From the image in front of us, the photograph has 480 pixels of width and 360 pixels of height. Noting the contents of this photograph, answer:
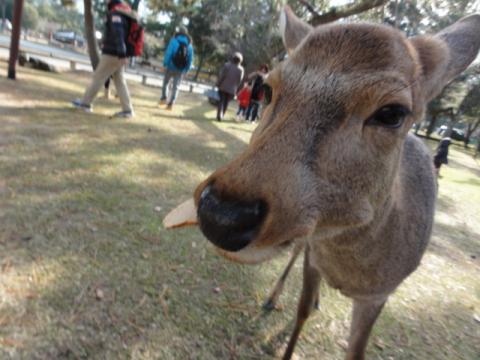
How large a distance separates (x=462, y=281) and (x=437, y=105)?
33.7 meters

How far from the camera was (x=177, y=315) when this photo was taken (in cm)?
273

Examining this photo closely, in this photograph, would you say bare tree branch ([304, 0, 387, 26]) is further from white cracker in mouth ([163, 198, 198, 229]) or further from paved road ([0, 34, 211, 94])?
paved road ([0, 34, 211, 94])

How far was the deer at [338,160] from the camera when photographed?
1206mm

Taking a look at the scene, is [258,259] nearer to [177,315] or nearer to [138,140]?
[177,315]

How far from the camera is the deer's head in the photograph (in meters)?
1.18

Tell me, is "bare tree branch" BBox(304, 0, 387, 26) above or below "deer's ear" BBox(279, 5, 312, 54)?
above

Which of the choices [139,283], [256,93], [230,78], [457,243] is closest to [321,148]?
[139,283]

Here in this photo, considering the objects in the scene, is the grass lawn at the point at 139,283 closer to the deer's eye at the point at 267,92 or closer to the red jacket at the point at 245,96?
the deer's eye at the point at 267,92

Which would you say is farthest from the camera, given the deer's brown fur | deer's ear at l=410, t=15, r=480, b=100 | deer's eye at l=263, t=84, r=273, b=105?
deer's ear at l=410, t=15, r=480, b=100

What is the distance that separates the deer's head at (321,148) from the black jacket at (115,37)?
5992 mm

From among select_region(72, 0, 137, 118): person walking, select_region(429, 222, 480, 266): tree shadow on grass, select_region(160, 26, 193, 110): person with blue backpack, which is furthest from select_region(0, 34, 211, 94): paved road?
select_region(429, 222, 480, 266): tree shadow on grass

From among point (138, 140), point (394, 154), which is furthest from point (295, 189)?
point (138, 140)

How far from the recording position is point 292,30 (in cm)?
252

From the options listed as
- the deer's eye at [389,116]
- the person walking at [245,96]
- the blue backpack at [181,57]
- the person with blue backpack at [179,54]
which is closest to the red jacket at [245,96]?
the person walking at [245,96]
